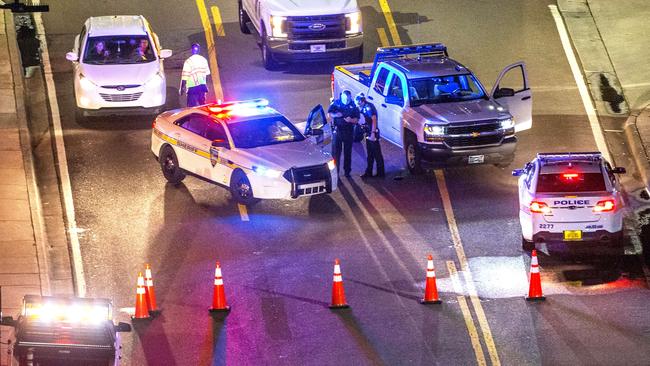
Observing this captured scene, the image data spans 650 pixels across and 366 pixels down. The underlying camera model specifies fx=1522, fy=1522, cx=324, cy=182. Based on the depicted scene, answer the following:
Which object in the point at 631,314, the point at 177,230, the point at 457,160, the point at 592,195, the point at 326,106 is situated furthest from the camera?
the point at 326,106

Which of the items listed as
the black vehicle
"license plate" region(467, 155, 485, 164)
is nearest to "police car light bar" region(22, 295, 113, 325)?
the black vehicle

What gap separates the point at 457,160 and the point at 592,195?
435 centimetres

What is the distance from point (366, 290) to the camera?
21422mm

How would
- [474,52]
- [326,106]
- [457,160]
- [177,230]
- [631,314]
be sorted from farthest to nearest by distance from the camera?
[474,52] → [326,106] → [457,160] → [177,230] → [631,314]

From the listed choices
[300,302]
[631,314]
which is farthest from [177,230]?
[631,314]

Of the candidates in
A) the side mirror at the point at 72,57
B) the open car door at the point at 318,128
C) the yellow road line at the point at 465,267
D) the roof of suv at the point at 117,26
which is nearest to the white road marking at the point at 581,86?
the yellow road line at the point at 465,267

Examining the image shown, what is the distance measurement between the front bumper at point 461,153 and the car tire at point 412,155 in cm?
20

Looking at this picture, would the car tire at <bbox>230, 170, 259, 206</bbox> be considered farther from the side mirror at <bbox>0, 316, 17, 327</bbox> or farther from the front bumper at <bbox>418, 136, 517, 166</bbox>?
the side mirror at <bbox>0, 316, 17, 327</bbox>

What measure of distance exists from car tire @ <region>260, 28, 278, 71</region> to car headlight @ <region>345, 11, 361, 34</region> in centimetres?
178

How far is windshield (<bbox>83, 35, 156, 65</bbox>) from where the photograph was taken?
30531 mm

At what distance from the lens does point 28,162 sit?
1072 inches

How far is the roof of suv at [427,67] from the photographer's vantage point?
27812 millimetres

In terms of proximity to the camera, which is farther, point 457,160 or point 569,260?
point 457,160

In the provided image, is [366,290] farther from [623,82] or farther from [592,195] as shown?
[623,82]
